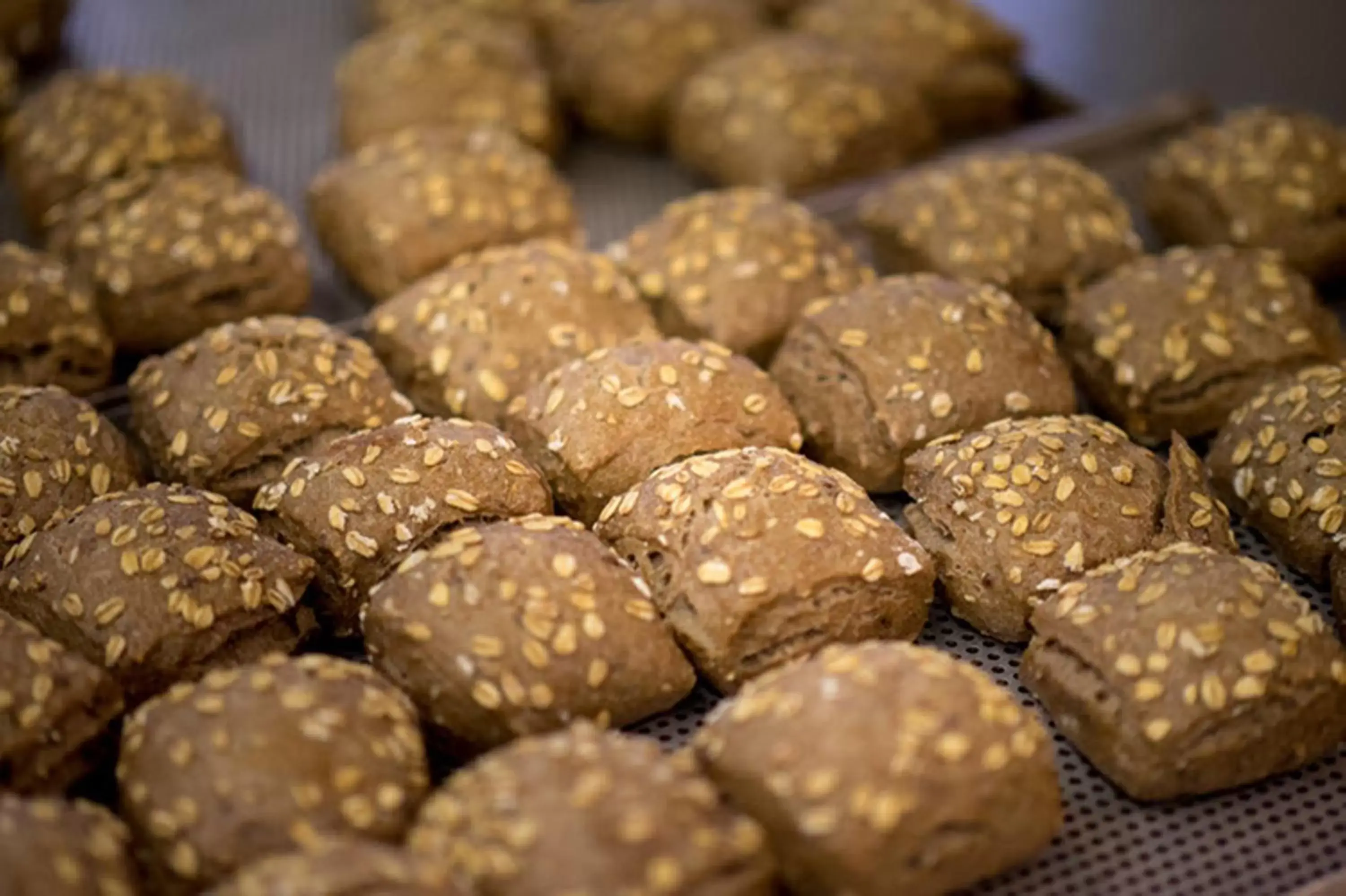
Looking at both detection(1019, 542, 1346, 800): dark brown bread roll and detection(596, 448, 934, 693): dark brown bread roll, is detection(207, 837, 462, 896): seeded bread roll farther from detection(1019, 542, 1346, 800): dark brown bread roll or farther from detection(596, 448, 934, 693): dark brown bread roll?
detection(1019, 542, 1346, 800): dark brown bread roll

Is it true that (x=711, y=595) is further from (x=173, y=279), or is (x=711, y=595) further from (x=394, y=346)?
(x=173, y=279)

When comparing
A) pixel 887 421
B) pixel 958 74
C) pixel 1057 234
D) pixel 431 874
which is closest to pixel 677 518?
pixel 887 421

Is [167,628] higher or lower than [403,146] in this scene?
lower

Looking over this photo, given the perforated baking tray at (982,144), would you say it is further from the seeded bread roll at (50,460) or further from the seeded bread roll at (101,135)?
the seeded bread roll at (50,460)

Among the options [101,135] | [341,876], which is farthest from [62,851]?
[101,135]

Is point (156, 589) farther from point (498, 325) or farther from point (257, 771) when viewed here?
point (498, 325)

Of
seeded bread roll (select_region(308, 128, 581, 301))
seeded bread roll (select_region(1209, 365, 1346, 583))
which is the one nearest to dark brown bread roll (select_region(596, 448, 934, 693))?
seeded bread roll (select_region(1209, 365, 1346, 583))
